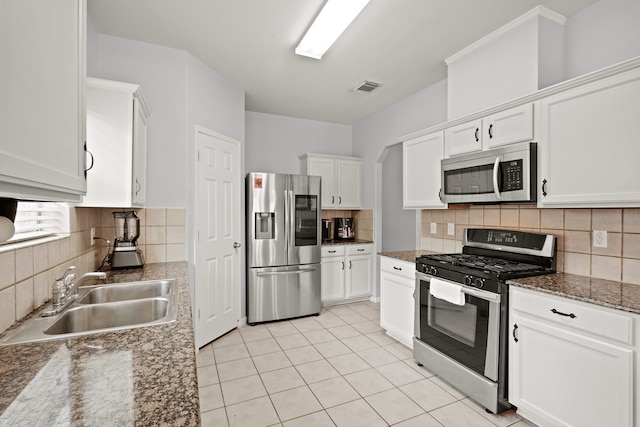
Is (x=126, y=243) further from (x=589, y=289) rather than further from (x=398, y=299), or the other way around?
(x=589, y=289)

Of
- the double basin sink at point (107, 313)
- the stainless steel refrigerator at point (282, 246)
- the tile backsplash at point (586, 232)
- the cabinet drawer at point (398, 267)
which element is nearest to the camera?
the double basin sink at point (107, 313)

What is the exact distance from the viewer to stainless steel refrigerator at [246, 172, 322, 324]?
365cm

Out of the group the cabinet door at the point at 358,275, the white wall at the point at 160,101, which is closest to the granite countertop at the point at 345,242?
the cabinet door at the point at 358,275

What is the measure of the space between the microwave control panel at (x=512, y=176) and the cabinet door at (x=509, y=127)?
0.57ft

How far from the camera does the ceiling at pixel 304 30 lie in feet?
7.14

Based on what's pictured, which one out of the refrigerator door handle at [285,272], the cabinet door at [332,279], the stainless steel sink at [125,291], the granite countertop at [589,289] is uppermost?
the granite countertop at [589,289]

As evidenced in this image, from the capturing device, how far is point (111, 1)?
7.04 ft

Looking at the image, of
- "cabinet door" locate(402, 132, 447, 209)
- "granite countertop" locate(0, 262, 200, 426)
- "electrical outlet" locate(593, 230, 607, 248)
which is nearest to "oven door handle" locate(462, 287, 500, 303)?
"electrical outlet" locate(593, 230, 607, 248)

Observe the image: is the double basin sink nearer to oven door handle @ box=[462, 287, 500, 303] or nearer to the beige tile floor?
the beige tile floor

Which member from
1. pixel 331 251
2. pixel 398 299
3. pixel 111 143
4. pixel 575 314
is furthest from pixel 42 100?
pixel 331 251

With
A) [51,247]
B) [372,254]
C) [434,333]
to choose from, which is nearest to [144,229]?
[51,247]

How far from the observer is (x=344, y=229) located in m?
4.86

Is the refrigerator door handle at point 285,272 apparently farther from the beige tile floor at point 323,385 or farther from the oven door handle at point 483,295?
the oven door handle at point 483,295

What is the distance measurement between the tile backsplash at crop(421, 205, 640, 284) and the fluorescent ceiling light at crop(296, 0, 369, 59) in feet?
6.46
